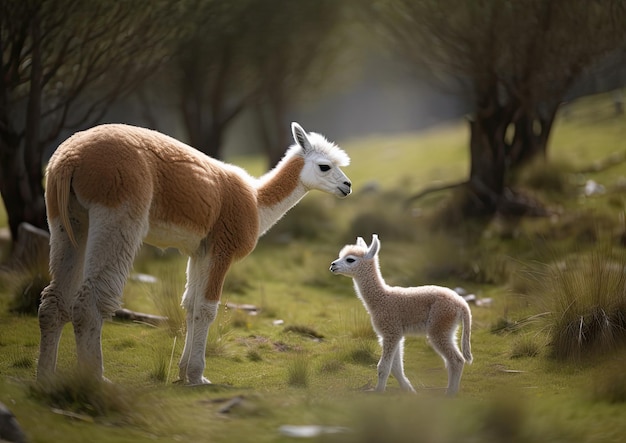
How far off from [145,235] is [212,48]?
1405cm

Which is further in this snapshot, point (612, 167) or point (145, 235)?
point (612, 167)

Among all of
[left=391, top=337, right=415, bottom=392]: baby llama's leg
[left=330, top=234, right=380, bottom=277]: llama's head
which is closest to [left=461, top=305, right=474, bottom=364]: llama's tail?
[left=391, top=337, right=415, bottom=392]: baby llama's leg

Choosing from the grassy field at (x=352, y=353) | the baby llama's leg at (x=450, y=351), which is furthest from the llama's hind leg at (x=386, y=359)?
the baby llama's leg at (x=450, y=351)

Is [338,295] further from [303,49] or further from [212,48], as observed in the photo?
[303,49]

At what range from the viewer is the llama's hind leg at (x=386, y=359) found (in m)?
7.33

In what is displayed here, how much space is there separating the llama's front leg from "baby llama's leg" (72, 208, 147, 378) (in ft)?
7.96

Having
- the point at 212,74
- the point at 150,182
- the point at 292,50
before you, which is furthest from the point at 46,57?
the point at 292,50

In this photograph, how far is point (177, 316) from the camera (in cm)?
965

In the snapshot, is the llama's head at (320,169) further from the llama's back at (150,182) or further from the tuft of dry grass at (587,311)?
the tuft of dry grass at (587,311)

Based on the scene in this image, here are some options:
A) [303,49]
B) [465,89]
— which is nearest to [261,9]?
[303,49]

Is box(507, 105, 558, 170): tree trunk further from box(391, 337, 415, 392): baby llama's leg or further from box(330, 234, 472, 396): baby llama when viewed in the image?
box(391, 337, 415, 392): baby llama's leg

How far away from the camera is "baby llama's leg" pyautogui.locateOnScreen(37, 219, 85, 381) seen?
722 centimetres

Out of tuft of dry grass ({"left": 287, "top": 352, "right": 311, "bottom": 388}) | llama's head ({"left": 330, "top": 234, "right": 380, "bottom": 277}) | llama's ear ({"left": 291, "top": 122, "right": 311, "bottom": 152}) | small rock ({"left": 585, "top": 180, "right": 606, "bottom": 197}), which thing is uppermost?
llama's ear ({"left": 291, "top": 122, "right": 311, "bottom": 152})

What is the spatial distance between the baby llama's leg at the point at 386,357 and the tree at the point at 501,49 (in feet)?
31.0
